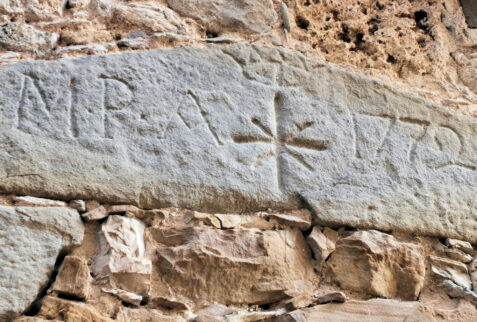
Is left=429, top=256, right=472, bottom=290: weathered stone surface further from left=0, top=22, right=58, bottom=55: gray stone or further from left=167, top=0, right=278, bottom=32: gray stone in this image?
left=0, top=22, right=58, bottom=55: gray stone

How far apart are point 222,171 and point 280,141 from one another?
255 mm

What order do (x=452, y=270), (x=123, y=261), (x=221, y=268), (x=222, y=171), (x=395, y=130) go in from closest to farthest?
(x=123, y=261) < (x=221, y=268) < (x=222, y=171) < (x=452, y=270) < (x=395, y=130)

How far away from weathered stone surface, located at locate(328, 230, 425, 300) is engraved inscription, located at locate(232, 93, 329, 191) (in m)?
0.29

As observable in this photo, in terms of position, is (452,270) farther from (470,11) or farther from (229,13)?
(470,11)

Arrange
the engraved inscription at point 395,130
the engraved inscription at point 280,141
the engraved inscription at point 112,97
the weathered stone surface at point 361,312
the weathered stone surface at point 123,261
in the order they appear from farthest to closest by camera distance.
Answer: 1. the engraved inscription at point 395,130
2. the engraved inscription at point 280,141
3. the engraved inscription at point 112,97
4. the weathered stone surface at point 361,312
5. the weathered stone surface at point 123,261

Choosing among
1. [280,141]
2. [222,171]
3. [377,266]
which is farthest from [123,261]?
[377,266]

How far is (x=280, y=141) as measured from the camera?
220cm

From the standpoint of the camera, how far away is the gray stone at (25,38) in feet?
7.11

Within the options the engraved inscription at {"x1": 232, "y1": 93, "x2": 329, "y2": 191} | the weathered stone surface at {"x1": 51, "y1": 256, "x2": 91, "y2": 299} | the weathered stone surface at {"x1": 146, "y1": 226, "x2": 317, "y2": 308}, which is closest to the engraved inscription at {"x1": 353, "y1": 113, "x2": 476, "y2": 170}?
the engraved inscription at {"x1": 232, "y1": 93, "x2": 329, "y2": 191}

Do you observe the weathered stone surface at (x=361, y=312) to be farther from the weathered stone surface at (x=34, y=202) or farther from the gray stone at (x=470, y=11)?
the gray stone at (x=470, y=11)

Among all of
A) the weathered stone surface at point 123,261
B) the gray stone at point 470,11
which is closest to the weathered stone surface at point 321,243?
the weathered stone surface at point 123,261

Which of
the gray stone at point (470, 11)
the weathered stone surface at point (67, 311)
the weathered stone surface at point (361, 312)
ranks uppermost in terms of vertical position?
the gray stone at point (470, 11)

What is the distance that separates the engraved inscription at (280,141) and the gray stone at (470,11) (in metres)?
1.17

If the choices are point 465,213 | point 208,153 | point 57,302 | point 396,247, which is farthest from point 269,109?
point 57,302
